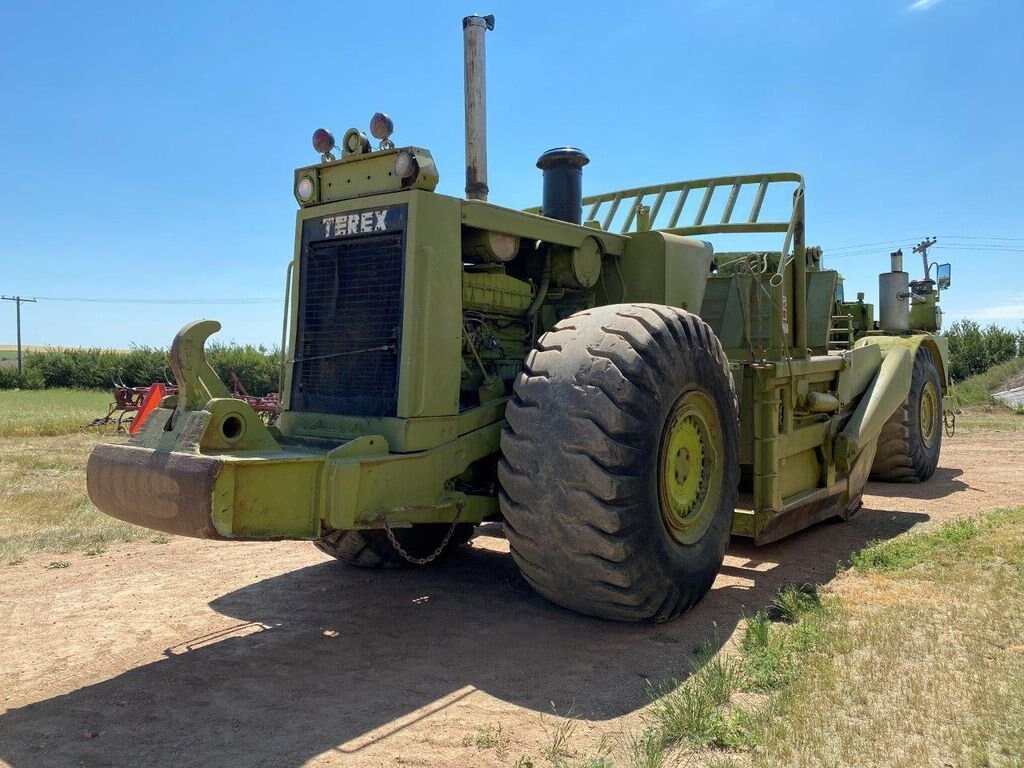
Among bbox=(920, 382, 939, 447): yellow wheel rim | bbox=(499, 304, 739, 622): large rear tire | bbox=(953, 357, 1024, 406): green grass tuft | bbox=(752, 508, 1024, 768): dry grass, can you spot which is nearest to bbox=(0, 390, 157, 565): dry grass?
bbox=(499, 304, 739, 622): large rear tire

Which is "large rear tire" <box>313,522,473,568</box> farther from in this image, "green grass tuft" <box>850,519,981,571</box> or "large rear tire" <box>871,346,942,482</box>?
"large rear tire" <box>871,346,942,482</box>

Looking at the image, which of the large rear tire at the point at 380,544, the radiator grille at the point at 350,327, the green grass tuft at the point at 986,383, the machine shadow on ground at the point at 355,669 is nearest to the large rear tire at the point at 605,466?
the machine shadow on ground at the point at 355,669

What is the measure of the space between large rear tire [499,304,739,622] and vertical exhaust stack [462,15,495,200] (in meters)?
3.41

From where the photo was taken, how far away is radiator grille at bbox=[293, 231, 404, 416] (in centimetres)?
475

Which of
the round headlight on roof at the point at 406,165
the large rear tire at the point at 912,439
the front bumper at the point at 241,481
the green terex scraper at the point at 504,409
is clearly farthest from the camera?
the large rear tire at the point at 912,439

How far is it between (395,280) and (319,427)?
40.3 inches

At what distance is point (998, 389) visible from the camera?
79.5ft

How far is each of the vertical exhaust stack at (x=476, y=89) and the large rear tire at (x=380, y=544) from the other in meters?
3.33

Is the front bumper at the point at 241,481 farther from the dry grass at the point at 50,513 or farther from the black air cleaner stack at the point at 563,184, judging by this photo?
the dry grass at the point at 50,513

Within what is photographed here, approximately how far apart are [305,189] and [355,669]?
290 centimetres

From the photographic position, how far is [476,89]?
7.77 meters

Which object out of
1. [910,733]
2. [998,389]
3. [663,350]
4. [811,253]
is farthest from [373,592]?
[998,389]

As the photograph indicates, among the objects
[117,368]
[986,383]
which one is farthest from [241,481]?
[117,368]

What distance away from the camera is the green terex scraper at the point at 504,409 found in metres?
4.05
